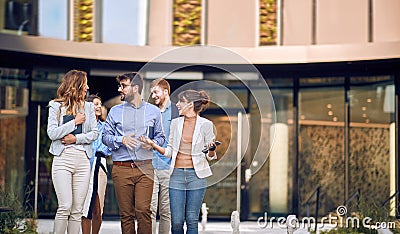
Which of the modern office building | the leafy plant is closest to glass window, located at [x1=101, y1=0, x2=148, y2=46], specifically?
the modern office building

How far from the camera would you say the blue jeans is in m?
8.33

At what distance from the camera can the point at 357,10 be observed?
16.1 metres

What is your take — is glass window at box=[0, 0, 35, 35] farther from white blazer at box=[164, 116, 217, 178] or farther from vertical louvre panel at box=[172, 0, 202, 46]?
white blazer at box=[164, 116, 217, 178]

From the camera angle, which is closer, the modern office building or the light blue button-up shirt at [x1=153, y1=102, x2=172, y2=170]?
the light blue button-up shirt at [x1=153, y1=102, x2=172, y2=170]

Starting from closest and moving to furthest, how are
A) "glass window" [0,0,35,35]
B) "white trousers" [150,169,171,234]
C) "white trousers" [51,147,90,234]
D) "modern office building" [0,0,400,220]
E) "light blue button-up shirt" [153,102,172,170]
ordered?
1. "white trousers" [51,147,90,234]
2. "light blue button-up shirt" [153,102,172,170]
3. "white trousers" [150,169,171,234]
4. "glass window" [0,0,35,35]
5. "modern office building" [0,0,400,220]

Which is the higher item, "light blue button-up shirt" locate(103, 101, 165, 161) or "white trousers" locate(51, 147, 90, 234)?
"light blue button-up shirt" locate(103, 101, 165, 161)

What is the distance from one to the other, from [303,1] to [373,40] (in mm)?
1659

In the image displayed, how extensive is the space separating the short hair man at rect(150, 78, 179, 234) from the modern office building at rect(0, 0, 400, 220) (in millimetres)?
6397

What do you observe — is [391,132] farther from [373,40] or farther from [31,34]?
[31,34]

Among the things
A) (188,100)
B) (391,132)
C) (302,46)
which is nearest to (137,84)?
(188,100)

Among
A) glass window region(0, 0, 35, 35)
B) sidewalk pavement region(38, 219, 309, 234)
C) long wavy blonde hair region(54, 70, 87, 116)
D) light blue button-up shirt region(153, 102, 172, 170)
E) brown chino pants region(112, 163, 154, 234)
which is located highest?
glass window region(0, 0, 35, 35)

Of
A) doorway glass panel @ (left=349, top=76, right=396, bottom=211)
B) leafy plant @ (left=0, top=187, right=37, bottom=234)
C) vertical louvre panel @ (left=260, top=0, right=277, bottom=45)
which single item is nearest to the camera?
leafy plant @ (left=0, top=187, right=37, bottom=234)

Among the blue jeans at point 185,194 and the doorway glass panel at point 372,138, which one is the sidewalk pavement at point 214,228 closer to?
the doorway glass panel at point 372,138

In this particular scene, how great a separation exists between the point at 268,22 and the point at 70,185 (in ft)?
30.8
